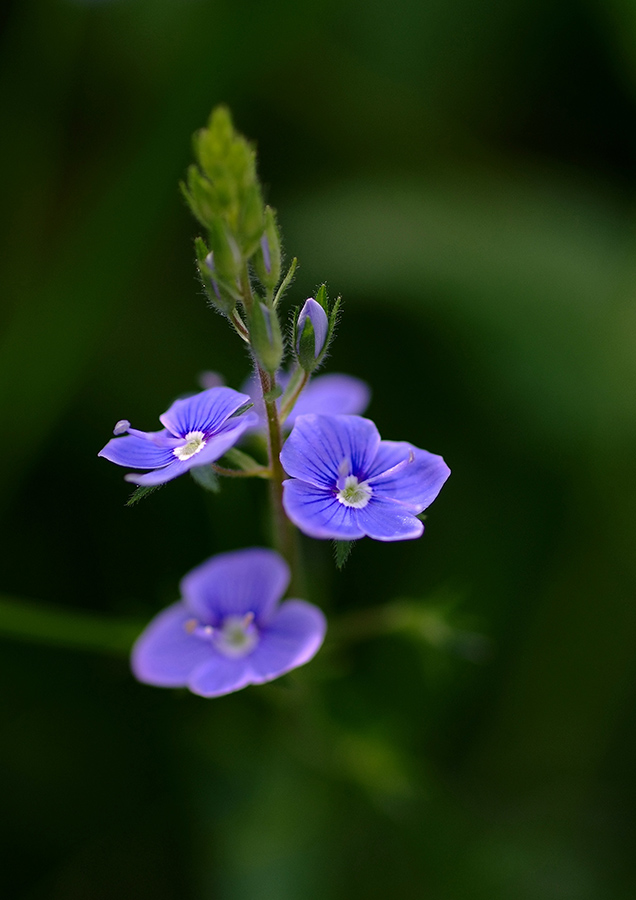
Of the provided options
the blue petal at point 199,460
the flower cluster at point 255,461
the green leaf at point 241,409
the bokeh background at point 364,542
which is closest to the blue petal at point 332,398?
the flower cluster at point 255,461

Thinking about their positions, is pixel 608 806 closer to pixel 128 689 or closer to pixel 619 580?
pixel 619 580

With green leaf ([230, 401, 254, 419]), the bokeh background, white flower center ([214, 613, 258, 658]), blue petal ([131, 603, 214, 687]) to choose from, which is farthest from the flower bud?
the bokeh background

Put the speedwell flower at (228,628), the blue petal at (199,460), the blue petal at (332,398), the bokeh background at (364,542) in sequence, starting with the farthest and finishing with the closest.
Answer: the bokeh background at (364,542) < the blue petal at (332,398) < the speedwell flower at (228,628) < the blue petal at (199,460)

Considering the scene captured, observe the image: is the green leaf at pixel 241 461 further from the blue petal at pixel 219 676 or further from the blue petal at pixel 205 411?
the blue petal at pixel 219 676

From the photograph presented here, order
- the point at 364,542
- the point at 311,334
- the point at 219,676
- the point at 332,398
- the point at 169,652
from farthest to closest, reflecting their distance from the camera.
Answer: the point at 364,542, the point at 332,398, the point at 169,652, the point at 219,676, the point at 311,334

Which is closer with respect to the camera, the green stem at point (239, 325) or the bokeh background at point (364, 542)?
the green stem at point (239, 325)

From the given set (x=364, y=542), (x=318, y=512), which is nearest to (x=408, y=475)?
(x=318, y=512)

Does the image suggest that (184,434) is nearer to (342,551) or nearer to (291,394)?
(291,394)
